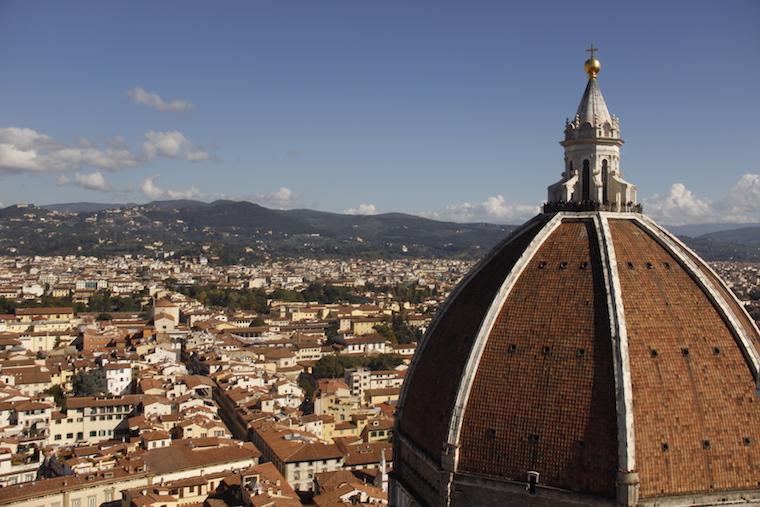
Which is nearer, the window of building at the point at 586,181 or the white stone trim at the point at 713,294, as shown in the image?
the white stone trim at the point at 713,294

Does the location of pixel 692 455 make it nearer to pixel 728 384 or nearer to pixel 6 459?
pixel 728 384

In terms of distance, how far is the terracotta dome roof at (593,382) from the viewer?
1141 centimetres

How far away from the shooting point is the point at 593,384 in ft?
38.4

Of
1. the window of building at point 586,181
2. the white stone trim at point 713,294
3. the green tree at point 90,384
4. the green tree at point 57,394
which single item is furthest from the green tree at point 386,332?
the white stone trim at point 713,294

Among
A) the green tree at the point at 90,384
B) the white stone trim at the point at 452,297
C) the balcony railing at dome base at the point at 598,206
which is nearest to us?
the balcony railing at dome base at the point at 598,206

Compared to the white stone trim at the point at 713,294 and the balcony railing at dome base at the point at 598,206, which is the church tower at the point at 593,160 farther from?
the white stone trim at the point at 713,294

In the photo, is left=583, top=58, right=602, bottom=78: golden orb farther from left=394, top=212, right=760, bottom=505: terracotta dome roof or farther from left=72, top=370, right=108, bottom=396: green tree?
left=72, top=370, right=108, bottom=396: green tree

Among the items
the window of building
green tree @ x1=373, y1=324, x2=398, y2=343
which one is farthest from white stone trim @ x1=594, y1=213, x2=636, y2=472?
green tree @ x1=373, y1=324, x2=398, y2=343

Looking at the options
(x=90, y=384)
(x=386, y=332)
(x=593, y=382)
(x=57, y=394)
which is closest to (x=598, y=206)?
(x=593, y=382)

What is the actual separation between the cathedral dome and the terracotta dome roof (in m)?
0.02

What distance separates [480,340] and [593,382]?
6.53 ft

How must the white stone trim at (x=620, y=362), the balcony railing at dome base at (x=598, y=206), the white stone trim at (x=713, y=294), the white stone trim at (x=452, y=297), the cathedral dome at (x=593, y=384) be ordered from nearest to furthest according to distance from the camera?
1. the white stone trim at (x=620, y=362)
2. the cathedral dome at (x=593, y=384)
3. the white stone trim at (x=713, y=294)
4. the balcony railing at dome base at (x=598, y=206)
5. the white stone trim at (x=452, y=297)

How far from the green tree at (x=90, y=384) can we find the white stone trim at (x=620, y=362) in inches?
1738

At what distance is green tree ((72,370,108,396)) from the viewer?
50656 mm
